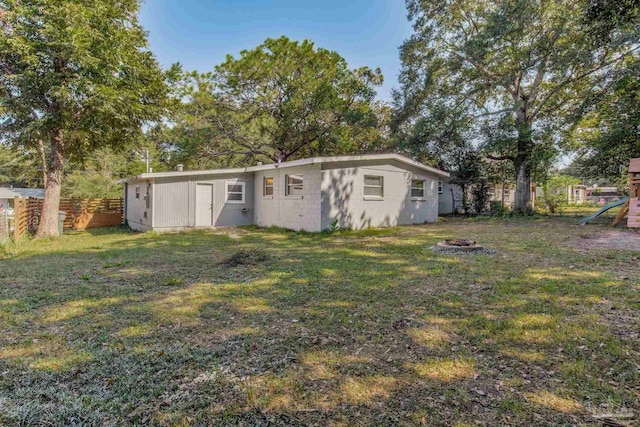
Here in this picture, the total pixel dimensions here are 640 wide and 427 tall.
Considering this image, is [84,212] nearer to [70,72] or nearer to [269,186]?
[70,72]

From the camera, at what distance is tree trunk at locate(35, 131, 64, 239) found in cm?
1168

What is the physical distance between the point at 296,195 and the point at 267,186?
2.15 meters

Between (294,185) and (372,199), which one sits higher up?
(294,185)

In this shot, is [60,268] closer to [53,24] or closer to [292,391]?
[292,391]

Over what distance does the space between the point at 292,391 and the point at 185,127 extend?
2314cm

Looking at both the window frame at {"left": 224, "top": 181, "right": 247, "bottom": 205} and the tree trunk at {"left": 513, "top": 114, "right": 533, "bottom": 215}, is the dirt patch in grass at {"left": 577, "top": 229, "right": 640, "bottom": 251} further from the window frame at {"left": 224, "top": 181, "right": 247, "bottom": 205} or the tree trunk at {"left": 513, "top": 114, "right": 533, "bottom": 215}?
the window frame at {"left": 224, "top": 181, "right": 247, "bottom": 205}

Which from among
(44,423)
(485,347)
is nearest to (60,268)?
(44,423)

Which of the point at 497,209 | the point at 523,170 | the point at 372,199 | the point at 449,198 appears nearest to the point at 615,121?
the point at 523,170

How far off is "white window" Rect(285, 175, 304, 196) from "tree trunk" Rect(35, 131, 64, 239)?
26.2ft

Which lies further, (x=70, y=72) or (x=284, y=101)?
(x=284, y=101)

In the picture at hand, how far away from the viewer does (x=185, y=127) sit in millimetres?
22531

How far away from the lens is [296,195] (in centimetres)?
1209

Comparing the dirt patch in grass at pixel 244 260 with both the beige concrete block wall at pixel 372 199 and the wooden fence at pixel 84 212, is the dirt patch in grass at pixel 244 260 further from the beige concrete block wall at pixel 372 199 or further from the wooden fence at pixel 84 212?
the wooden fence at pixel 84 212

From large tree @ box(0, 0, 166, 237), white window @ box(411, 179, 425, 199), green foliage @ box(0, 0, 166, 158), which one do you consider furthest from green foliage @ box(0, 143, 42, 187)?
white window @ box(411, 179, 425, 199)
